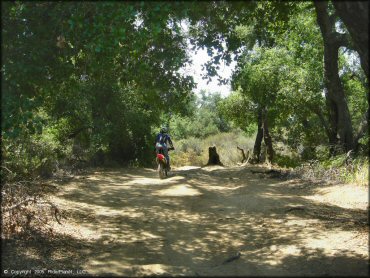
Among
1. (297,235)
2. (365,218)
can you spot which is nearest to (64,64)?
(297,235)

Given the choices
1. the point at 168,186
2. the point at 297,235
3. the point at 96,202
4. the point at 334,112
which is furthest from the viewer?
the point at 334,112

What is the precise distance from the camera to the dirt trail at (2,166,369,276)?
6.35 metres

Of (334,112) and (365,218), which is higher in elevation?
(334,112)

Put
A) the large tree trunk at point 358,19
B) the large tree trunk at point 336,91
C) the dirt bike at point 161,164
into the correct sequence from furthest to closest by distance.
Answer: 1. the dirt bike at point 161,164
2. the large tree trunk at point 336,91
3. the large tree trunk at point 358,19

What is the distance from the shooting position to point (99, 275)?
240 inches

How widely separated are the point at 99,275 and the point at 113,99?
1605 cm

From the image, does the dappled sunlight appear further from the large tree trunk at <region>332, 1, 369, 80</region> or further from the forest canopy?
the large tree trunk at <region>332, 1, 369, 80</region>

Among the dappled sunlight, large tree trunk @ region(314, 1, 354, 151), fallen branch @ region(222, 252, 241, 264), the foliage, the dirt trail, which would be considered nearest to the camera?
the dirt trail

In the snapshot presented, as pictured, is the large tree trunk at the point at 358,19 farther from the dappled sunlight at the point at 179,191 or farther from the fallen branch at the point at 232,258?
the dappled sunlight at the point at 179,191

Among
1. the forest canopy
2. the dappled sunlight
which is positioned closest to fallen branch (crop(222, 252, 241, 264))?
the forest canopy

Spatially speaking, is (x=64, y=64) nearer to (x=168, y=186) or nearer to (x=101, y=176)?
(x=168, y=186)

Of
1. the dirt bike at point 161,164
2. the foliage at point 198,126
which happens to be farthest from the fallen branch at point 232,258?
the foliage at point 198,126

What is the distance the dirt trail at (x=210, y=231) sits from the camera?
20.8 feet

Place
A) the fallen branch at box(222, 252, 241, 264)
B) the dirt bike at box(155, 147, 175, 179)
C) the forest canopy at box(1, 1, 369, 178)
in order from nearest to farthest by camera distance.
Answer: the fallen branch at box(222, 252, 241, 264) → the forest canopy at box(1, 1, 369, 178) → the dirt bike at box(155, 147, 175, 179)
